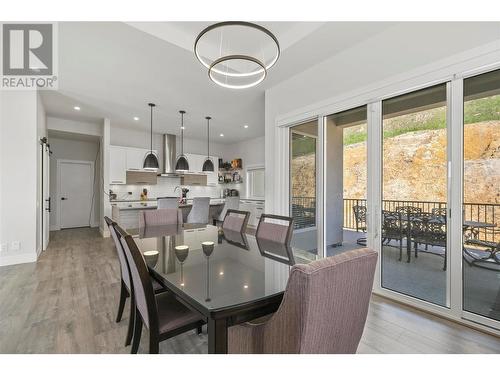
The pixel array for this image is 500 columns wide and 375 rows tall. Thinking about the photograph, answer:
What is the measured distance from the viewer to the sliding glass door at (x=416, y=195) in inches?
87.4

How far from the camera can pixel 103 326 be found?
1.99 m

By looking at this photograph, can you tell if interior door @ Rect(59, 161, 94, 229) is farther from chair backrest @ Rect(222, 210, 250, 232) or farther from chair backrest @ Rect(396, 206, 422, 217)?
chair backrest @ Rect(396, 206, 422, 217)

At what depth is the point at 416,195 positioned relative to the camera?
2.39m

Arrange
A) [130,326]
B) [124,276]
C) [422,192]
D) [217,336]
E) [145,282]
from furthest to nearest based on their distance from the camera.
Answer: [422,192] < [124,276] < [130,326] < [145,282] < [217,336]

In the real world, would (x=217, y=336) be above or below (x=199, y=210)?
below

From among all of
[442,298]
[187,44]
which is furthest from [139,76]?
[442,298]

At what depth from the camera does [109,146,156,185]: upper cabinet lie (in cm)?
573

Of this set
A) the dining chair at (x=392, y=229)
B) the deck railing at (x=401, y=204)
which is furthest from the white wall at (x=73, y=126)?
the dining chair at (x=392, y=229)

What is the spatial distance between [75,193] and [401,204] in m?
7.91

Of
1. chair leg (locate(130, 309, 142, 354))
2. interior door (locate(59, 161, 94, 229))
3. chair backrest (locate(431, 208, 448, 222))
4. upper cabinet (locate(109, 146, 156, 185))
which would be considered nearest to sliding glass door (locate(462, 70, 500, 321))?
chair backrest (locate(431, 208, 448, 222))

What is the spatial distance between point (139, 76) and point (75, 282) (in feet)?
9.59

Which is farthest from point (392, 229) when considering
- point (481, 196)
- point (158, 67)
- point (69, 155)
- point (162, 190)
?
point (69, 155)

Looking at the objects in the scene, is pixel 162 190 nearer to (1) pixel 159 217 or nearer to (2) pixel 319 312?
(1) pixel 159 217

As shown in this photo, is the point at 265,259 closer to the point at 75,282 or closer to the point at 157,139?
Result: the point at 75,282
